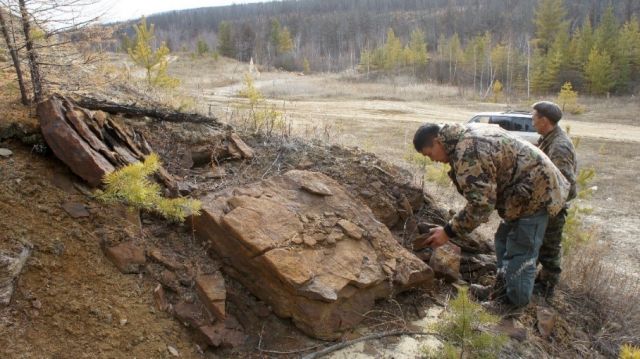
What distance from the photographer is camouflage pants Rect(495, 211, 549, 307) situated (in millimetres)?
3408

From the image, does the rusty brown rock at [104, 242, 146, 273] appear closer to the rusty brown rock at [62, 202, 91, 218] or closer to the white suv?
the rusty brown rock at [62, 202, 91, 218]

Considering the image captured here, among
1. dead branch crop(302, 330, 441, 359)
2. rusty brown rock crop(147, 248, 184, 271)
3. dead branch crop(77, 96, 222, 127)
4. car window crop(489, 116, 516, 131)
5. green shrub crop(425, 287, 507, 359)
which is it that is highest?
dead branch crop(77, 96, 222, 127)

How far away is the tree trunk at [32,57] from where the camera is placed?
354cm

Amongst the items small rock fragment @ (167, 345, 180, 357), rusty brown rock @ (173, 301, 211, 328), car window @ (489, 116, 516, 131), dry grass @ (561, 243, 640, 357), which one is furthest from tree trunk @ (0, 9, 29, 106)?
car window @ (489, 116, 516, 131)

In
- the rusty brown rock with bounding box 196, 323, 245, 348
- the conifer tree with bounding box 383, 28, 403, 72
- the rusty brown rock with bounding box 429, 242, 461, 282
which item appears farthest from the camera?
the conifer tree with bounding box 383, 28, 403, 72

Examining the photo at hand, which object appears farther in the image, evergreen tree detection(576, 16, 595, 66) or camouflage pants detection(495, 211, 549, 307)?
evergreen tree detection(576, 16, 595, 66)

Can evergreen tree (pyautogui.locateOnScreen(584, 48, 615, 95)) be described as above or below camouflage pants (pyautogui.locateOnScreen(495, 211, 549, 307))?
below

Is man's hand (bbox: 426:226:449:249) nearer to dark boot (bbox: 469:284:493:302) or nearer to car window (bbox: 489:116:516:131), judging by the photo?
dark boot (bbox: 469:284:493:302)

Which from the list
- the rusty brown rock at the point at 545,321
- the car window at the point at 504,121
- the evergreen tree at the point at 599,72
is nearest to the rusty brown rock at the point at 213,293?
the rusty brown rock at the point at 545,321

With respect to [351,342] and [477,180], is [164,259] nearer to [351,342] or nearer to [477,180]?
[351,342]

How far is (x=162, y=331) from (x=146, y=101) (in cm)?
335

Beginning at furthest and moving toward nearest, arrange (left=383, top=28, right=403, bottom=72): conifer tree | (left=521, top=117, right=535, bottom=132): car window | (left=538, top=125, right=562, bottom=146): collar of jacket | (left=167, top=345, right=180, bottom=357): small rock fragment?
(left=383, top=28, right=403, bottom=72): conifer tree
(left=521, top=117, right=535, bottom=132): car window
(left=538, top=125, right=562, bottom=146): collar of jacket
(left=167, top=345, right=180, bottom=357): small rock fragment

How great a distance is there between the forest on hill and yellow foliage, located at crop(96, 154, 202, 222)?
234 centimetres

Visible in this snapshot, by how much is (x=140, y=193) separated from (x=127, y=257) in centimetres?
47
